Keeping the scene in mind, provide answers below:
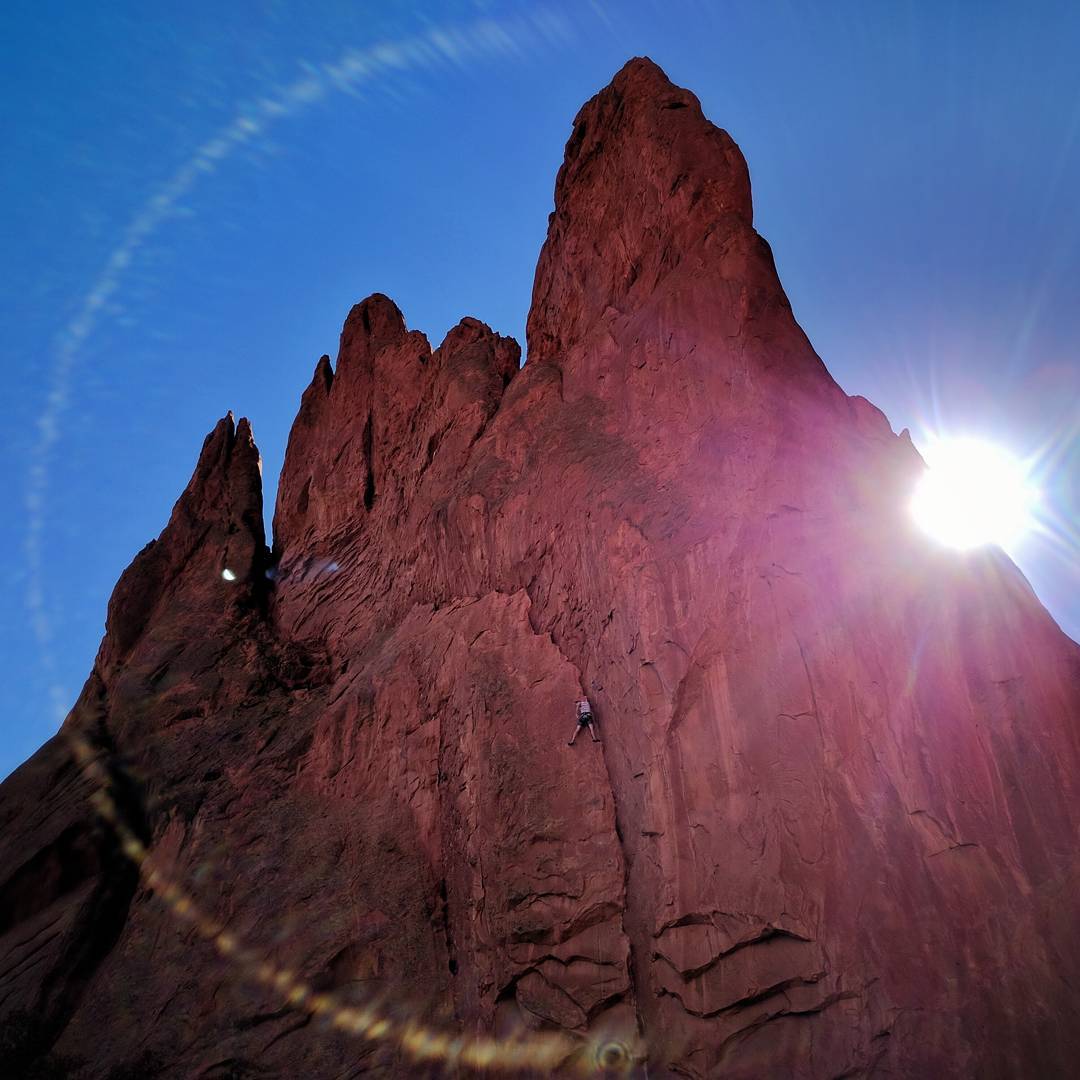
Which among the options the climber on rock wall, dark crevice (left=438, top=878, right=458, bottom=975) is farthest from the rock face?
the climber on rock wall

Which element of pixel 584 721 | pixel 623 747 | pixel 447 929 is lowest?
pixel 447 929

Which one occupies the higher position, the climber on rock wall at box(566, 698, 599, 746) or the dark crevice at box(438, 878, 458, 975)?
the climber on rock wall at box(566, 698, 599, 746)

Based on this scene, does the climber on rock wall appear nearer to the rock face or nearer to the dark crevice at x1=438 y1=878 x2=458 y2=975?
the rock face

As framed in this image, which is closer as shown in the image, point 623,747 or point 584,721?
point 623,747

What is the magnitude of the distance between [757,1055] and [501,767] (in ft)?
22.3

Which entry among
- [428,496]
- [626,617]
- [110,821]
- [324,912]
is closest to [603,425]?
[626,617]

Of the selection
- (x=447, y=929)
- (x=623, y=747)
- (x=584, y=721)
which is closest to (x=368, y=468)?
(x=584, y=721)

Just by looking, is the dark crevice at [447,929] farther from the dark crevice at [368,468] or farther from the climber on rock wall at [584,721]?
the dark crevice at [368,468]

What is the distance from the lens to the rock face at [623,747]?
495 inches

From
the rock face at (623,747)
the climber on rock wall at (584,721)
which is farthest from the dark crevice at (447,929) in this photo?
the climber on rock wall at (584,721)

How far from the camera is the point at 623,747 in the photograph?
53.8 ft

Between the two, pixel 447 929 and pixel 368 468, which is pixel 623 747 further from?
pixel 368 468

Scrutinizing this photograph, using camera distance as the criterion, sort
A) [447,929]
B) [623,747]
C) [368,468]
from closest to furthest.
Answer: [623,747] → [447,929] → [368,468]

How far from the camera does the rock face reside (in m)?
12.6
